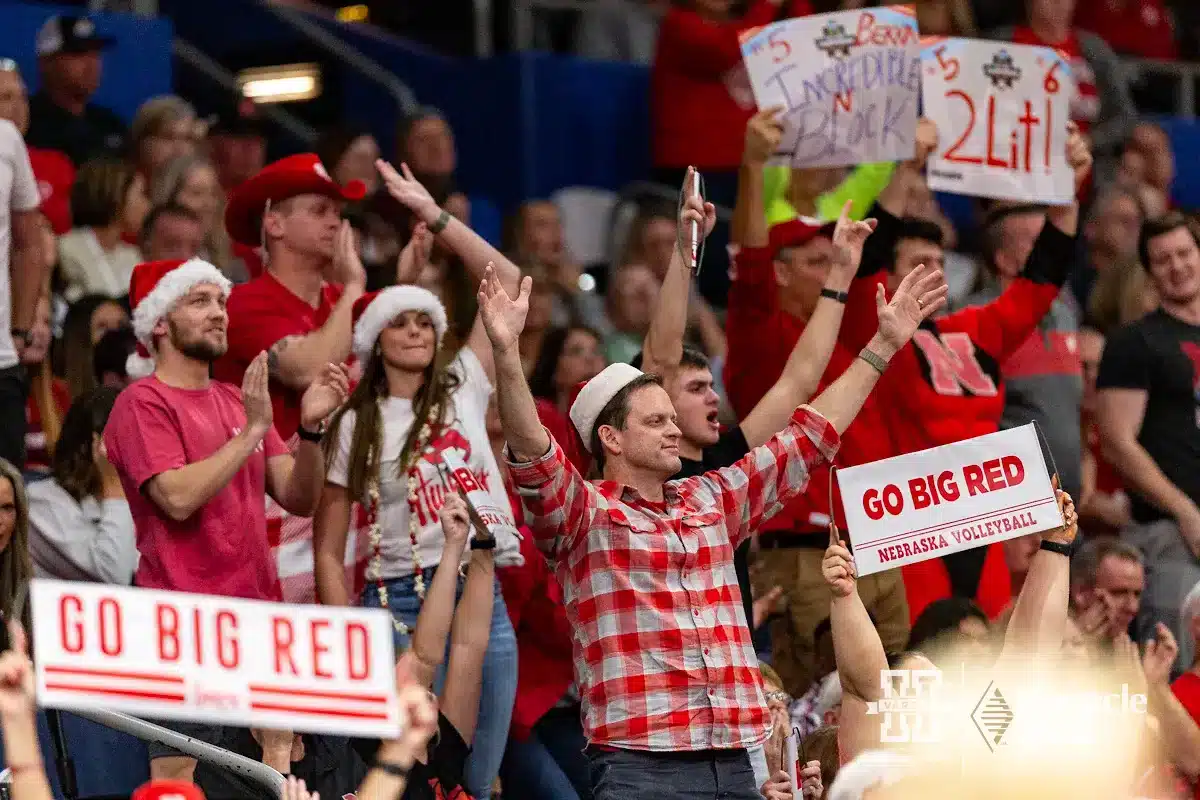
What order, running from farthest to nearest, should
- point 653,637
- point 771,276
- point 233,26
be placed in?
point 233,26
point 771,276
point 653,637

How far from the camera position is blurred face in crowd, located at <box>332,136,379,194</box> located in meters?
8.60

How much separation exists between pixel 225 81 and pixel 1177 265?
5313 millimetres

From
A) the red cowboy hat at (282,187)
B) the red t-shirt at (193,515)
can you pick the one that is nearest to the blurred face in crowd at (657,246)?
the red cowboy hat at (282,187)

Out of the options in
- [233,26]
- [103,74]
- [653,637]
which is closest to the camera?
[653,637]

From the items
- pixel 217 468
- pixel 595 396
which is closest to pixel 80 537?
pixel 217 468

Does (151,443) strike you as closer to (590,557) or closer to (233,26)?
(590,557)

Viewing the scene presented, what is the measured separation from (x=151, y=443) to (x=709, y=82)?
210 inches

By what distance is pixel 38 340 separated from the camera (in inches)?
271

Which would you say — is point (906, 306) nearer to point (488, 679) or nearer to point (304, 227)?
point (488, 679)

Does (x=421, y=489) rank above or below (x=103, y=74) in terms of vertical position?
below

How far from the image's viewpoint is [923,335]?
698 centimetres

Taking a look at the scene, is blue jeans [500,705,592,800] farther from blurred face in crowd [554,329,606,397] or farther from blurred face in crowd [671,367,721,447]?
blurred face in crowd [554,329,606,397]

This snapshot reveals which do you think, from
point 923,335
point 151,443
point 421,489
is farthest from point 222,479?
point 923,335

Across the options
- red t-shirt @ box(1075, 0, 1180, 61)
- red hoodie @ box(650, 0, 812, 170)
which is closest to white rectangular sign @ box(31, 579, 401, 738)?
red hoodie @ box(650, 0, 812, 170)
